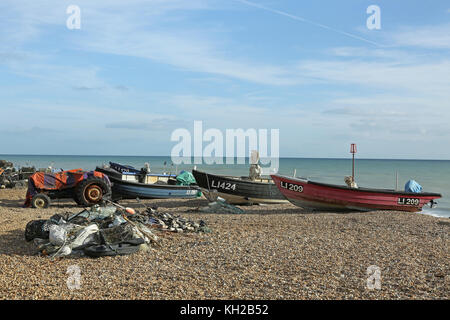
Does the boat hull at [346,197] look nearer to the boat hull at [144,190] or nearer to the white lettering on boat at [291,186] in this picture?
the white lettering on boat at [291,186]

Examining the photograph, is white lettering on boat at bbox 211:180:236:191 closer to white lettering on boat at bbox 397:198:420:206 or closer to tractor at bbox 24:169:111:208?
tractor at bbox 24:169:111:208

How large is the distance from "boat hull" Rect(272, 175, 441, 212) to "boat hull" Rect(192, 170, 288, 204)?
7.99 ft

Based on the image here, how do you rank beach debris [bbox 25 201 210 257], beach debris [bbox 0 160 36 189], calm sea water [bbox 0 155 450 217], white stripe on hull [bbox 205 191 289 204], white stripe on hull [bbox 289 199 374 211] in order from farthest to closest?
calm sea water [bbox 0 155 450 217] < beach debris [bbox 0 160 36 189] < white stripe on hull [bbox 205 191 289 204] < white stripe on hull [bbox 289 199 374 211] < beach debris [bbox 25 201 210 257]

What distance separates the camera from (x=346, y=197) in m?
18.4

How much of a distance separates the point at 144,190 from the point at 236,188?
14.6ft

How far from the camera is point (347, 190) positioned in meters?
18.3

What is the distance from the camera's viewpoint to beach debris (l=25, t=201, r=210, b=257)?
9.59 metres

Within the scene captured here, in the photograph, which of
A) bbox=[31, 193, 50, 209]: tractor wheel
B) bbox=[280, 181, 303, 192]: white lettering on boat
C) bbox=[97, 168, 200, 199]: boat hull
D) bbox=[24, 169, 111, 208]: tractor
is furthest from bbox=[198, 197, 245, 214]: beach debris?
bbox=[31, 193, 50, 209]: tractor wheel

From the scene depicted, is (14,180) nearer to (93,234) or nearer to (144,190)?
(144,190)

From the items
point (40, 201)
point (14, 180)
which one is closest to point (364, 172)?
point (14, 180)

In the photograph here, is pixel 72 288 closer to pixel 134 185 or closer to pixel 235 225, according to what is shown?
pixel 235 225
